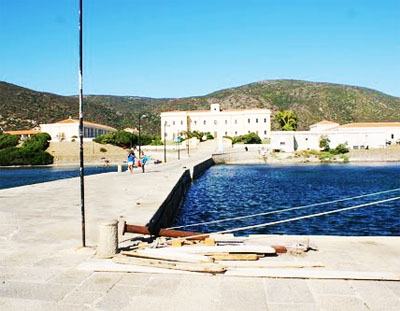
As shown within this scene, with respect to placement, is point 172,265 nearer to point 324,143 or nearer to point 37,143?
point 37,143

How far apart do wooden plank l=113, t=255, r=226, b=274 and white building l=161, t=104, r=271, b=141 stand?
108m

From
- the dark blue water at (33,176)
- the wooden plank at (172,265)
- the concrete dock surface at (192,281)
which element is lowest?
the dark blue water at (33,176)

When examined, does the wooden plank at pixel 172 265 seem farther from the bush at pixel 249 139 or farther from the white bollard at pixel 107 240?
the bush at pixel 249 139

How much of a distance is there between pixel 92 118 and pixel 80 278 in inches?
6542

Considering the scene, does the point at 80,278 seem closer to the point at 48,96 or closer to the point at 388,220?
the point at 388,220

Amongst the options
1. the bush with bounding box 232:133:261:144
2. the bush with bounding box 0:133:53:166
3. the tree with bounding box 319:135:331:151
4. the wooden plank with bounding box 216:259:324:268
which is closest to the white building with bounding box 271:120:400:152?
the tree with bounding box 319:135:331:151

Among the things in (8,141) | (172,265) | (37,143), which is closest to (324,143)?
(37,143)

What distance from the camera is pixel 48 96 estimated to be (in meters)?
161

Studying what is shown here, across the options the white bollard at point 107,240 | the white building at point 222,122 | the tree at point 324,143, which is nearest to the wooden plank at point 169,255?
the white bollard at point 107,240

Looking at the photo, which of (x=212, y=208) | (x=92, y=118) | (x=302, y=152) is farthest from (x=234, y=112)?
(x=212, y=208)

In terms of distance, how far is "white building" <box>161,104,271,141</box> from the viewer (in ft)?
382

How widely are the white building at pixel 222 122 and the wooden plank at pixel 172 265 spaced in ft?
354

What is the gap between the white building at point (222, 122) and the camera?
116 metres

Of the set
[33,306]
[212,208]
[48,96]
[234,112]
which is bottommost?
[212,208]
